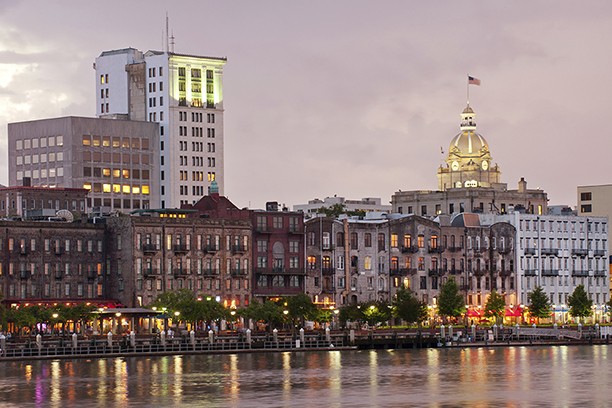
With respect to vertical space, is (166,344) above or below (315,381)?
above

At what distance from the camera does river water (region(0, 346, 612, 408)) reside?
124312 mm

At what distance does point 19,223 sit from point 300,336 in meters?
34.3

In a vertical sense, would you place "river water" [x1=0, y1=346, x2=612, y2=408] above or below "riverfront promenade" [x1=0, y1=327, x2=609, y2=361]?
below

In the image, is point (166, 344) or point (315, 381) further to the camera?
point (166, 344)

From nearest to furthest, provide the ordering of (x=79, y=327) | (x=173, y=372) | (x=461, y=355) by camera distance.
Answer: (x=173, y=372)
(x=461, y=355)
(x=79, y=327)

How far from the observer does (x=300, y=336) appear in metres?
195

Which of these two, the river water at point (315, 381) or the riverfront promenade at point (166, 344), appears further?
the riverfront promenade at point (166, 344)

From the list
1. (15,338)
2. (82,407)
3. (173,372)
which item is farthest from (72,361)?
(82,407)

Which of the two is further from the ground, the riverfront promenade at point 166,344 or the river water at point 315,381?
the riverfront promenade at point 166,344

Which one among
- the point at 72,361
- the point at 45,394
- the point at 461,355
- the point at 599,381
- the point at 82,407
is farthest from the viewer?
the point at 461,355

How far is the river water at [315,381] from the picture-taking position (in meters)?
124

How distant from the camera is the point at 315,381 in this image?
143 meters

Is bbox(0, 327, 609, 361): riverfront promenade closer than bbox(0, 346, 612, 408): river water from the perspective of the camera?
No

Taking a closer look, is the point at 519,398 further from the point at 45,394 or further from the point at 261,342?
the point at 261,342
